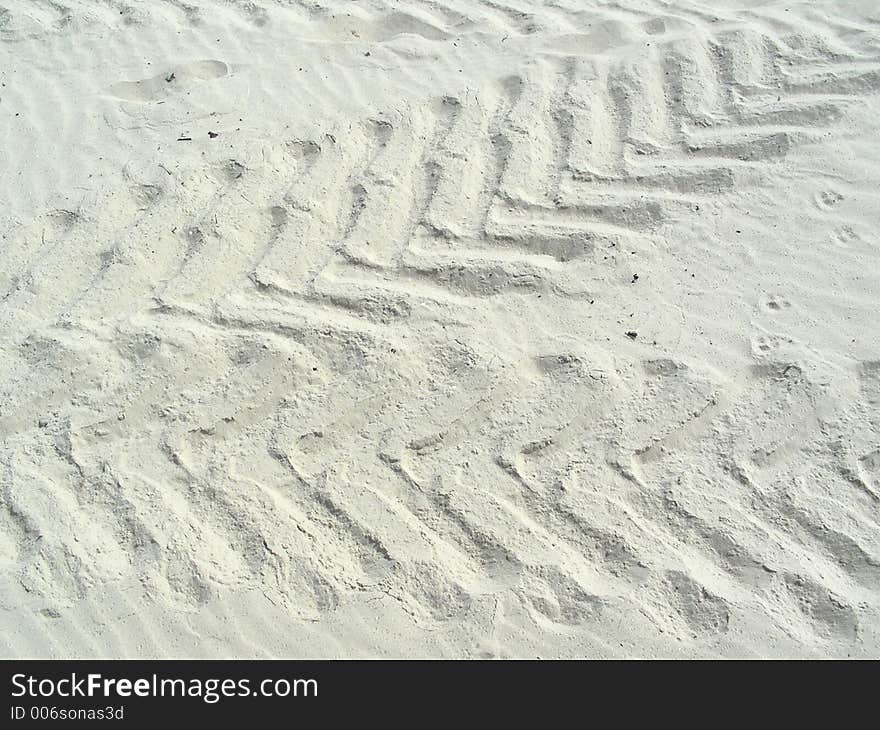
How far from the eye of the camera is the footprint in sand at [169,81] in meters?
4.47

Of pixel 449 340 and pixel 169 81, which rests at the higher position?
pixel 169 81

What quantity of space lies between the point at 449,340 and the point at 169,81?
2.40 m

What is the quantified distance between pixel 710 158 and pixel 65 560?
3155mm

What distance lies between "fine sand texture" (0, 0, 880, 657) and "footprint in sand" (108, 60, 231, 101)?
18mm

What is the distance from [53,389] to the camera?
10.2ft

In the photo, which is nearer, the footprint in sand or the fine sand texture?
the fine sand texture

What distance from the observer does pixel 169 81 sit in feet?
14.8

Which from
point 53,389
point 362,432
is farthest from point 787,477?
point 53,389

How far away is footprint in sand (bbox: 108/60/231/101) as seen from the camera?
4.47 metres

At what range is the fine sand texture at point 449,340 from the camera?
260 centimetres

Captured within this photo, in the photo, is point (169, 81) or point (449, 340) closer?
point (449, 340)

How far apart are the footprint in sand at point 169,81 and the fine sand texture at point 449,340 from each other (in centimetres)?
2

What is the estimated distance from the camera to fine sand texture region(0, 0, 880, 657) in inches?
103

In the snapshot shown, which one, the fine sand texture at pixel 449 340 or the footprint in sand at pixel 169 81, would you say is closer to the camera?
the fine sand texture at pixel 449 340
